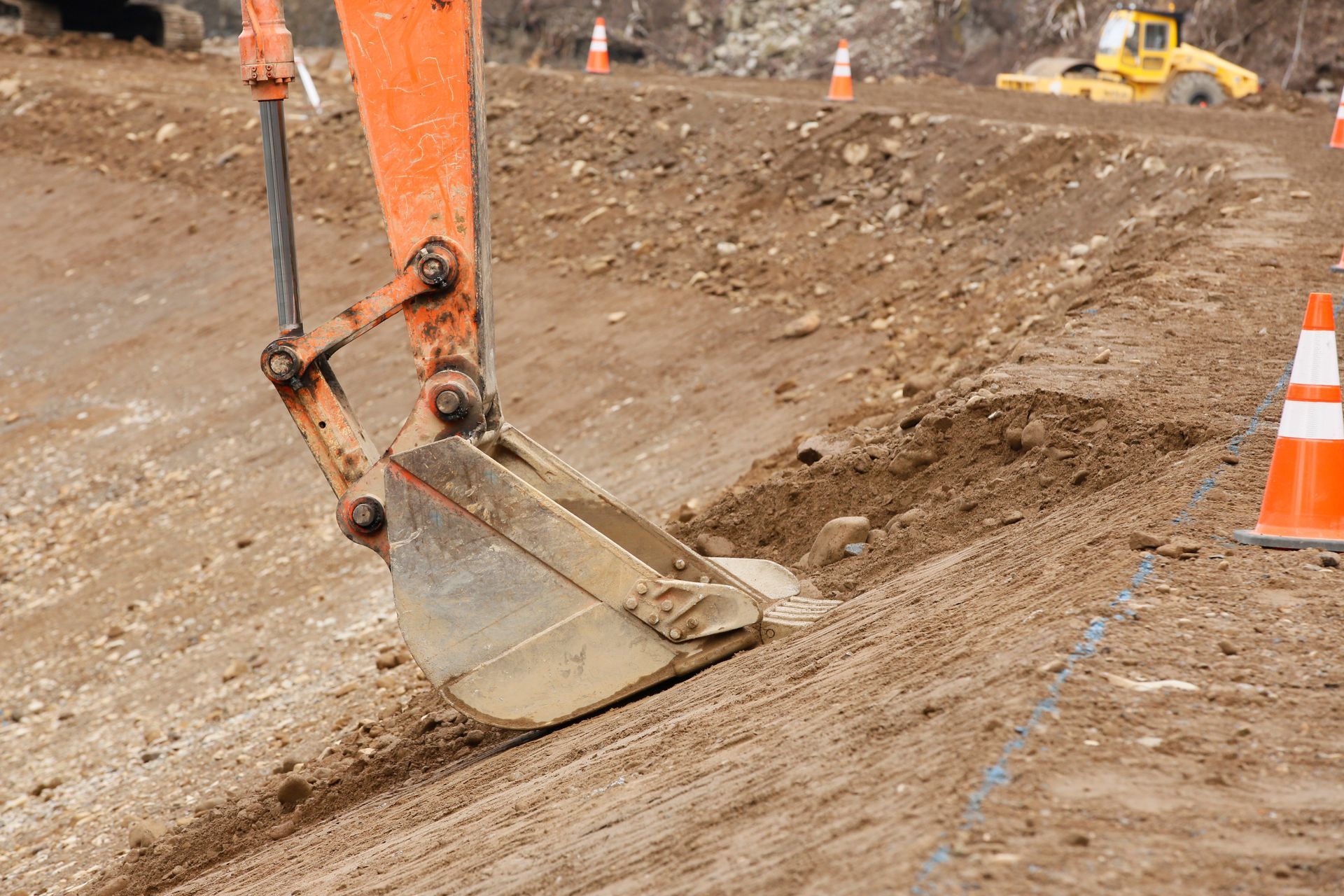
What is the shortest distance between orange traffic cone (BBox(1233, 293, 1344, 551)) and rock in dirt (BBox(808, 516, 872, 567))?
158cm

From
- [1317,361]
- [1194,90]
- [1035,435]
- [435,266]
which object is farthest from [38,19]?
[1317,361]

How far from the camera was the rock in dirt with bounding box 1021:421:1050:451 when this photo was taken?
468cm

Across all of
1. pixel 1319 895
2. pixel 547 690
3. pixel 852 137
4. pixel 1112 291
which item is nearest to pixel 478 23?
pixel 547 690

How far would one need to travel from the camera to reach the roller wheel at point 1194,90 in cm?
1597

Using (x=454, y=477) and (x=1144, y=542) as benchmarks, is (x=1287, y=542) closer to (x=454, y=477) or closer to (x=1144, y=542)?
(x=1144, y=542)

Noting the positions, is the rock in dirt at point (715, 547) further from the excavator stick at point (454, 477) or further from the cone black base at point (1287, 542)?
the cone black base at point (1287, 542)

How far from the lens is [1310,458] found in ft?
11.3

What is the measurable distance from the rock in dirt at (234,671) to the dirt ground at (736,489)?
12mm

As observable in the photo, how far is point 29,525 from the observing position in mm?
9211

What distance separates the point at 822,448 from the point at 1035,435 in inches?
56.8

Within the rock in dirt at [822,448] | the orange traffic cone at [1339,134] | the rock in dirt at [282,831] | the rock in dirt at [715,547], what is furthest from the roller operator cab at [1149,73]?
the rock in dirt at [282,831]

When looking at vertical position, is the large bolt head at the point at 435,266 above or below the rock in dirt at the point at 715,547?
above

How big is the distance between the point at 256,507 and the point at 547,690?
212 inches

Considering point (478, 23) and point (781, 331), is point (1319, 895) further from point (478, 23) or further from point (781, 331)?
point (781, 331)
